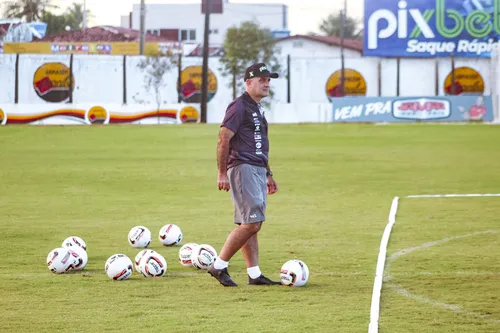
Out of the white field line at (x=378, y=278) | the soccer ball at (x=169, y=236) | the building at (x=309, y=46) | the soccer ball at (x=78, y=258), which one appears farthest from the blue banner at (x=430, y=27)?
the soccer ball at (x=78, y=258)

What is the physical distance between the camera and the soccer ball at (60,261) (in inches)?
426

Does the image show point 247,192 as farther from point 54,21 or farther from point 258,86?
point 54,21

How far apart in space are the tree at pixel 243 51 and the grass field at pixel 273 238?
126ft

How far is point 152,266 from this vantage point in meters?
10.5

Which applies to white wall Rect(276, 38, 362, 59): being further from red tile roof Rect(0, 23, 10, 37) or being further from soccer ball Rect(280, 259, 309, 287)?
soccer ball Rect(280, 259, 309, 287)

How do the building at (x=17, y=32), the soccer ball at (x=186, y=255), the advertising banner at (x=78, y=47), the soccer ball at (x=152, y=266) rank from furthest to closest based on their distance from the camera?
the building at (x=17, y=32) → the advertising banner at (x=78, y=47) → the soccer ball at (x=186, y=255) → the soccer ball at (x=152, y=266)

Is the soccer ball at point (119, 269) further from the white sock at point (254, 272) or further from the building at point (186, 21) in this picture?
the building at point (186, 21)

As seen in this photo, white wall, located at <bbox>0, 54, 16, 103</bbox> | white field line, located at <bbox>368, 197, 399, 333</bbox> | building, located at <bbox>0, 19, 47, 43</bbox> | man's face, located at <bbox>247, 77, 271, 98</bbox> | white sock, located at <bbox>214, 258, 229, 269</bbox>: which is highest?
building, located at <bbox>0, 19, 47, 43</bbox>

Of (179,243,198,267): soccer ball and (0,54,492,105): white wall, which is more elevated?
(0,54,492,105): white wall

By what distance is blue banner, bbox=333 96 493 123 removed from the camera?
55.2 m

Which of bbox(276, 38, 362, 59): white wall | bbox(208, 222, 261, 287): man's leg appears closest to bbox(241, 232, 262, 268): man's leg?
bbox(208, 222, 261, 287): man's leg

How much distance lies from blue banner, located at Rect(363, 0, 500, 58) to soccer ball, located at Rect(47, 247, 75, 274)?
193ft

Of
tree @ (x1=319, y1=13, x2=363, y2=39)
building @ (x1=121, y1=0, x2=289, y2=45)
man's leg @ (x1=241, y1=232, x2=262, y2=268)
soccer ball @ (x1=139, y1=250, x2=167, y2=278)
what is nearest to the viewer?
man's leg @ (x1=241, y1=232, x2=262, y2=268)

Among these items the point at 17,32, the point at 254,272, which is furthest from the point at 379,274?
the point at 17,32
